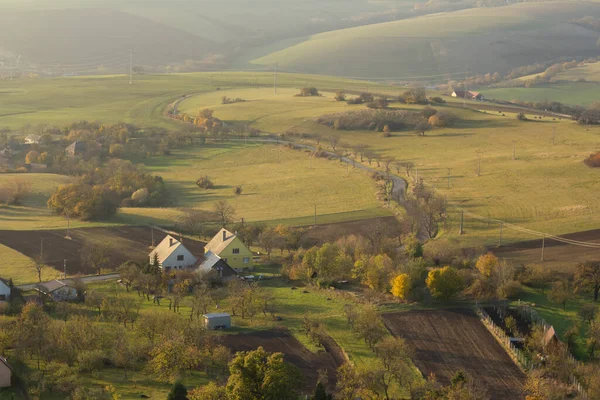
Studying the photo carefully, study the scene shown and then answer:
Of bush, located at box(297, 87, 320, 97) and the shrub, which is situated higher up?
bush, located at box(297, 87, 320, 97)

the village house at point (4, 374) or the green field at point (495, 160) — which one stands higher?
the green field at point (495, 160)

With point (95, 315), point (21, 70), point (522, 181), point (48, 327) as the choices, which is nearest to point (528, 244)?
point (522, 181)

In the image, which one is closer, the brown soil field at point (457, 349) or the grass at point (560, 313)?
the brown soil field at point (457, 349)

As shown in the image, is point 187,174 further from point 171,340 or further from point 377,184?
point 171,340

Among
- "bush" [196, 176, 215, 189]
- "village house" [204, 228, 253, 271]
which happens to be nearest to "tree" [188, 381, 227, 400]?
"village house" [204, 228, 253, 271]

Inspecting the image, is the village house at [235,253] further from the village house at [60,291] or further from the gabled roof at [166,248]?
the village house at [60,291]

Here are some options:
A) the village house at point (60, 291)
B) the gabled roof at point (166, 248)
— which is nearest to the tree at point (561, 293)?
the gabled roof at point (166, 248)

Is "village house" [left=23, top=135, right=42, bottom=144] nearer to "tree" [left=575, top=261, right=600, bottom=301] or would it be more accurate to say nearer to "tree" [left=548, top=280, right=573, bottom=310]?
"tree" [left=575, top=261, right=600, bottom=301]
